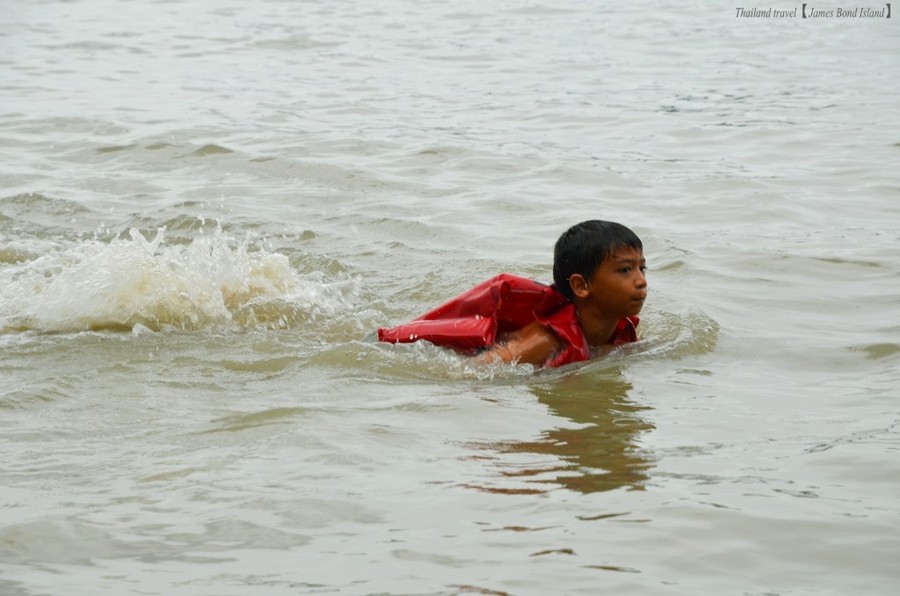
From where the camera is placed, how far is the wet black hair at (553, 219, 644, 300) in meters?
5.63

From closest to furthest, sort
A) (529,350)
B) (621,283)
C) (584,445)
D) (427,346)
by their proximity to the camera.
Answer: (584,445), (621,283), (529,350), (427,346)

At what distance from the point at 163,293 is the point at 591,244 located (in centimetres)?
231

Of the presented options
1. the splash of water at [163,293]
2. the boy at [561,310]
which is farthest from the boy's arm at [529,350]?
the splash of water at [163,293]

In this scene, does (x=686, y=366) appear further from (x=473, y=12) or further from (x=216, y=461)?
(x=473, y=12)

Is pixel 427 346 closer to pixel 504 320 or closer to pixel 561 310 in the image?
pixel 504 320

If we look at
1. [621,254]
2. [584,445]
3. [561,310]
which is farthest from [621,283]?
[584,445]

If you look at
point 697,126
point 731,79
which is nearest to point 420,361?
point 697,126

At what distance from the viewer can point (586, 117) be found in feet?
41.6

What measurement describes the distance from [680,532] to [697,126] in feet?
29.7

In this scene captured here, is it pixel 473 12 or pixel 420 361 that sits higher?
pixel 473 12

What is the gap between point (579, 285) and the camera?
5754 mm

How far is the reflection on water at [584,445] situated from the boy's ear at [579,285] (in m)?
0.40

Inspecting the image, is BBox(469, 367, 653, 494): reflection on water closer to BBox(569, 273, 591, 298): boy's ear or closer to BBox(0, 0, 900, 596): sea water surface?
BBox(0, 0, 900, 596): sea water surface

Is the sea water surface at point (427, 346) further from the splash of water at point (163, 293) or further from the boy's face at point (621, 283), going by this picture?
the boy's face at point (621, 283)
